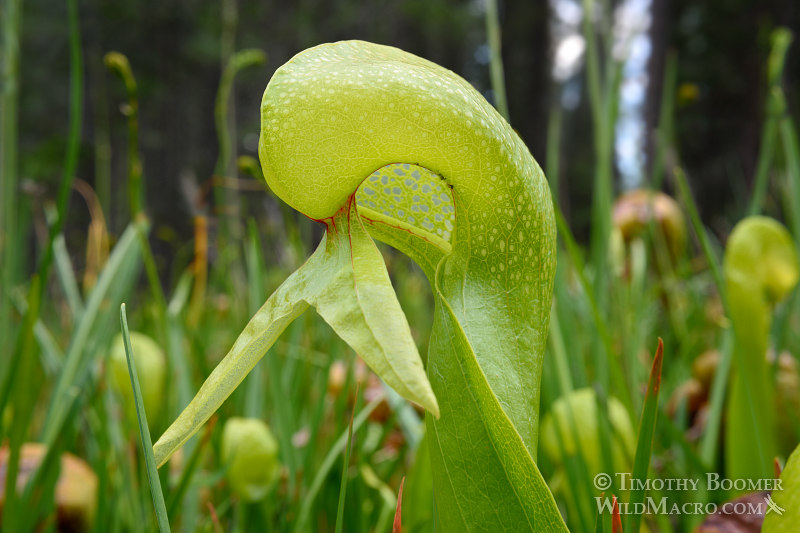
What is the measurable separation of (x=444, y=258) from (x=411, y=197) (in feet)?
0.16

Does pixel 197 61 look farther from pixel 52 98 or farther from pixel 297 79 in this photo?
pixel 297 79

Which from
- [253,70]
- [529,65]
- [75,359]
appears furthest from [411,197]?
[253,70]

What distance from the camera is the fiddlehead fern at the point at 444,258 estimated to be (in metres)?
0.27

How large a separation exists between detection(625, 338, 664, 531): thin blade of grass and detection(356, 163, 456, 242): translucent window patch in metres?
0.14

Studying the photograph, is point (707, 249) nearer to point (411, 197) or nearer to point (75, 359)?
point (411, 197)

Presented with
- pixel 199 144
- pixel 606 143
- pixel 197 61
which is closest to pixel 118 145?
pixel 199 144

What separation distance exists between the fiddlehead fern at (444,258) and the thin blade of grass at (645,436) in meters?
0.06

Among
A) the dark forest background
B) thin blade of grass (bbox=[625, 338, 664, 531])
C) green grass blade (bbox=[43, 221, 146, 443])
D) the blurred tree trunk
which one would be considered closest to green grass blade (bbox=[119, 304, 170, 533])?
thin blade of grass (bbox=[625, 338, 664, 531])

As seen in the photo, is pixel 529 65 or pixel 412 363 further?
pixel 529 65

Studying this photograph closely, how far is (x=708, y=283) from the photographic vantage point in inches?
79.7

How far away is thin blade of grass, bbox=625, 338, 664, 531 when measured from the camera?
32 cm

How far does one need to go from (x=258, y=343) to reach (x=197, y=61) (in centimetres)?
771

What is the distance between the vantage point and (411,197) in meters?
0.34

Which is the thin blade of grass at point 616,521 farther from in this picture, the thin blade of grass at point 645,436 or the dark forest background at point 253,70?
the dark forest background at point 253,70
